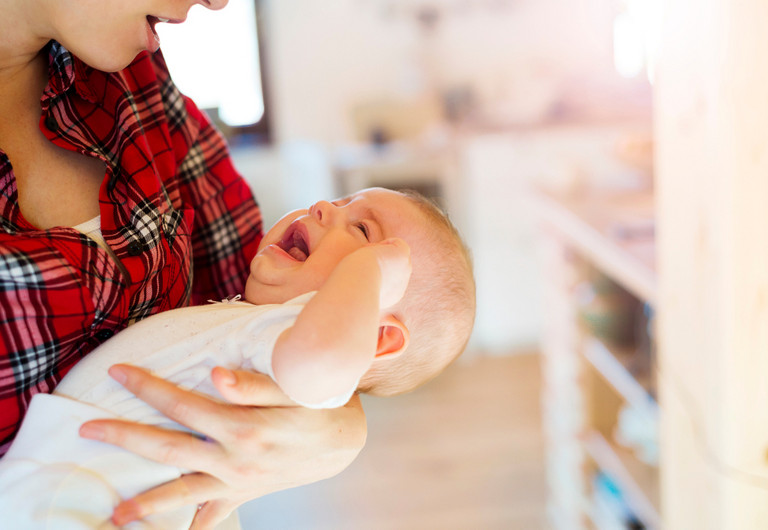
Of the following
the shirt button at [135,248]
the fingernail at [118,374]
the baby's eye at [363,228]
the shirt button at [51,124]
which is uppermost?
the shirt button at [51,124]

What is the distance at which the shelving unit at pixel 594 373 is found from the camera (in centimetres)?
186

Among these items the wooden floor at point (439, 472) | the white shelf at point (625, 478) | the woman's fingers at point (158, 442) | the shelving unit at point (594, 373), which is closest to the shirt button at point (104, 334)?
the woman's fingers at point (158, 442)

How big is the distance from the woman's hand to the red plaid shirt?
8 cm

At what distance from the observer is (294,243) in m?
1.06

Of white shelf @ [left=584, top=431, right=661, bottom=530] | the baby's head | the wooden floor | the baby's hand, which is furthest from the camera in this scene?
the wooden floor

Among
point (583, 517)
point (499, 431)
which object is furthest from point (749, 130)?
point (499, 431)

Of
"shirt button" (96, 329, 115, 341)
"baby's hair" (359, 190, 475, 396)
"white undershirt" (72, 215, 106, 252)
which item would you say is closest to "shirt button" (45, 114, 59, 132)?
"white undershirt" (72, 215, 106, 252)

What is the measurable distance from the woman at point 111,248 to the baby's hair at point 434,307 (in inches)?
3.6

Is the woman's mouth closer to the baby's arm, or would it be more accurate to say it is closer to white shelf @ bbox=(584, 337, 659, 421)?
the baby's arm

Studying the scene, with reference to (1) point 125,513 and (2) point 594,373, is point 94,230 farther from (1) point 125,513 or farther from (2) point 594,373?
(2) point 594,373

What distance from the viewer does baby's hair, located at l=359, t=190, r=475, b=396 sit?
1.03 meters

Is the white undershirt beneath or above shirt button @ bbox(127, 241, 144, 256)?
above

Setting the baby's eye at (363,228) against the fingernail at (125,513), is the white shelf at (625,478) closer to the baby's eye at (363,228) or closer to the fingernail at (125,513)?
the baby's eye at (363,228)

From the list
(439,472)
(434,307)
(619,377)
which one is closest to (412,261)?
(434,307)
